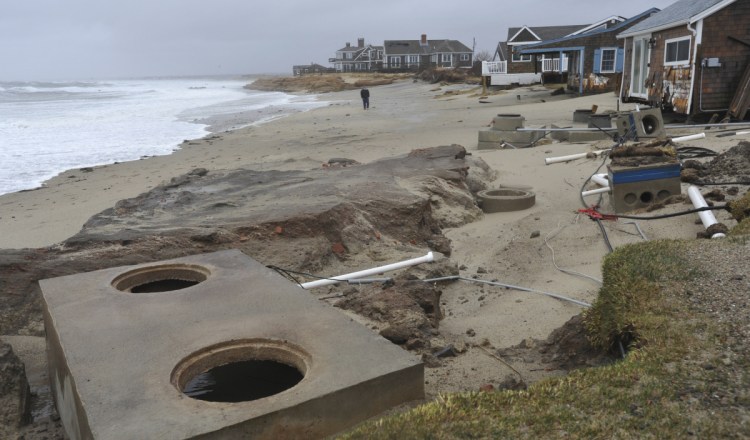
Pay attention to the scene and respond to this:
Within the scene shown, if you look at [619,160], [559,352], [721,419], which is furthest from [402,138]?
[721,419]

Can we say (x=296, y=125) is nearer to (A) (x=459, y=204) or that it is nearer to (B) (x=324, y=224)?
(A) (x=459, y=204)

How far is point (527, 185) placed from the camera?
10.5m

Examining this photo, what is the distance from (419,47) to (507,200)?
97.8m

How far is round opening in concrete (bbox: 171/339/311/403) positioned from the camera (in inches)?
127

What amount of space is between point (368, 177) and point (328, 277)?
10.7ft

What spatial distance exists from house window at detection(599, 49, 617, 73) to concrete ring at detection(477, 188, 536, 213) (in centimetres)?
2543

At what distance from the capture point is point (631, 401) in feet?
8.71

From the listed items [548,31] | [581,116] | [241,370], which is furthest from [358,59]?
[241,370]

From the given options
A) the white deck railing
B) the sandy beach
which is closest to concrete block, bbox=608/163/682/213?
the sandy beach

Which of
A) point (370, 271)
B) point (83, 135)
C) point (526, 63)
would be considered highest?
point (526, 63)

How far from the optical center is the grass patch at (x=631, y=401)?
248 cm

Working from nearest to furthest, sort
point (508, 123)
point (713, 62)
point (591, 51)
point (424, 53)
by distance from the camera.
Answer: point (508, 123) < point (713, 62) < point (591, 51) < point (424, 53)

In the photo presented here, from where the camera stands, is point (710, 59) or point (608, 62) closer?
→ point (710, 59)

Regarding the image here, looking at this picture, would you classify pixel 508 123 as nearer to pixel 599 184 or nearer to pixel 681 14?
pixel 599 184
